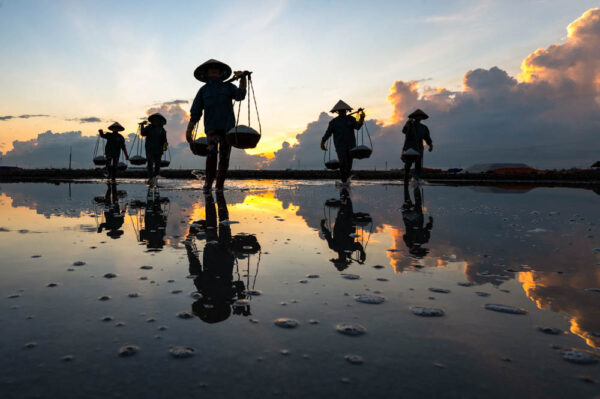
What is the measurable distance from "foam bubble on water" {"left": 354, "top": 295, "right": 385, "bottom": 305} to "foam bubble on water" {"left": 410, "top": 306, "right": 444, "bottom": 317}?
0.19 metres

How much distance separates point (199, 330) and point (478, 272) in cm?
208

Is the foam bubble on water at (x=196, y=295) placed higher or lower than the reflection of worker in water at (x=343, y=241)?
lower

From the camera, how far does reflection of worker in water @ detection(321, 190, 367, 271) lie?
125 inches

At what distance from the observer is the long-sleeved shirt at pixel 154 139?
46.9ft

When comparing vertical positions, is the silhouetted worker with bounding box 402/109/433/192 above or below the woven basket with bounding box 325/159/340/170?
above

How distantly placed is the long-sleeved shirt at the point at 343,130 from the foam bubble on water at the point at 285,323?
12.6m

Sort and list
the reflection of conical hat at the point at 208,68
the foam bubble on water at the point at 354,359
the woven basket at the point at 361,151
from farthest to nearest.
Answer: the woven basket at the point at 361,151
the reflection of conical hat at the point at 208,68
the foam bubble on water at the point at 354,359

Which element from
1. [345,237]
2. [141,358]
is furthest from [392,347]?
[345,237]

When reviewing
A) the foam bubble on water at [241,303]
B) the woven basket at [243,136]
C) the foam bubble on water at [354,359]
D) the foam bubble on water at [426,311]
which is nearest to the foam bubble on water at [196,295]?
the foam bubble on water at [241,303]

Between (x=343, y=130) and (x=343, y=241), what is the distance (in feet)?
34.7

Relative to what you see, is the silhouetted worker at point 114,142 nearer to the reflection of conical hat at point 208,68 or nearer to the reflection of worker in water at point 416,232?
the reflection of conical hat at point 208,68

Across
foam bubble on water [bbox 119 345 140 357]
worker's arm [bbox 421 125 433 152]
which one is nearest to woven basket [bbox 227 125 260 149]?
foam bubble on water [bbox 119 345 140 357]

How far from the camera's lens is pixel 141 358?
144cm

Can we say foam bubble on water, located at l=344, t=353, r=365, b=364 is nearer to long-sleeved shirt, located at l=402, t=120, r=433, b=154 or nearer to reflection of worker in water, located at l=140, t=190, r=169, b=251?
reflection of worker in water, located at l=140, t=190, r=169, b=251
